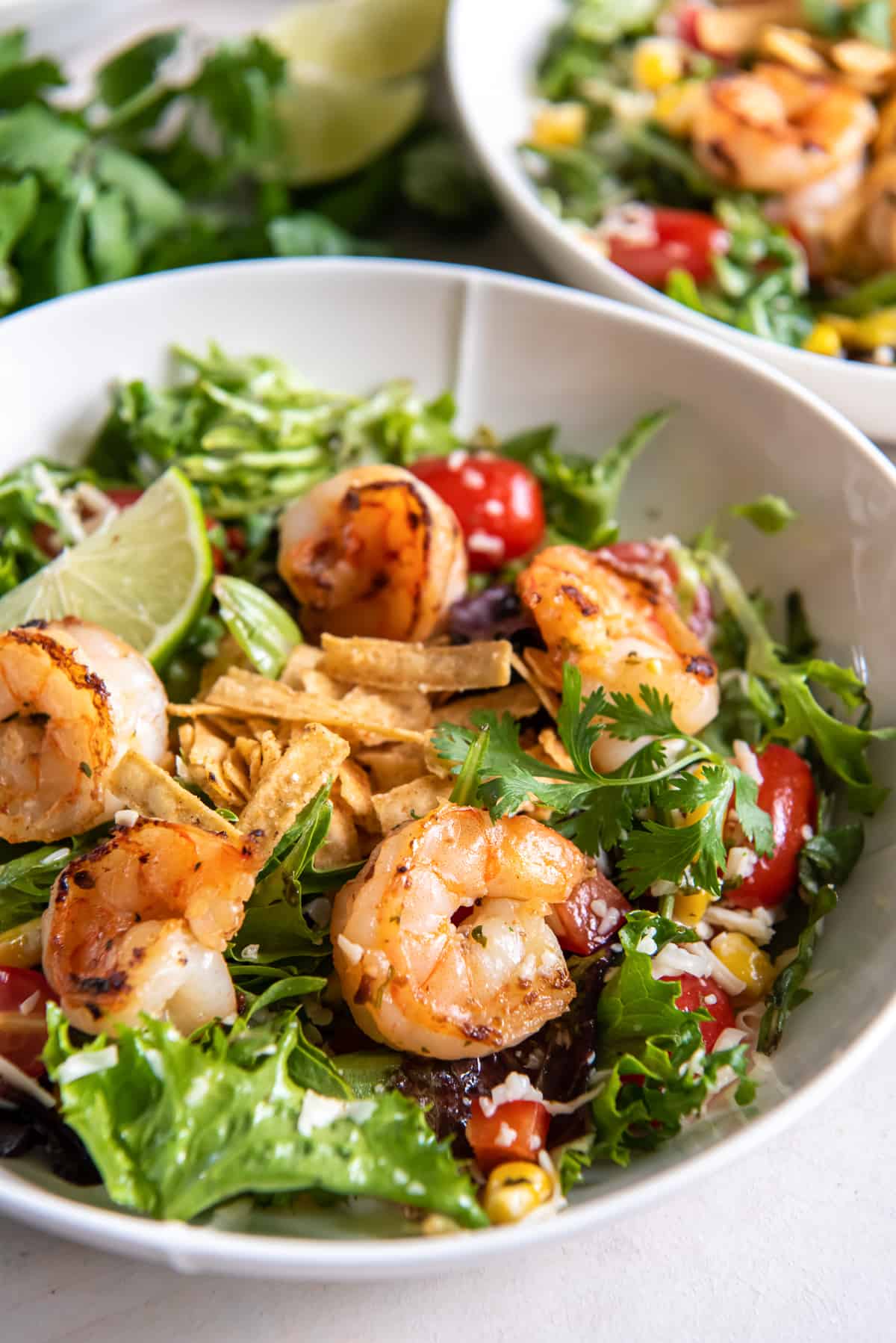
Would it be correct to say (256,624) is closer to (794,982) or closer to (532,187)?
(794,982)

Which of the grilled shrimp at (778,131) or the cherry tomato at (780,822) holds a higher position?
the grilled shrimp at (778,131)

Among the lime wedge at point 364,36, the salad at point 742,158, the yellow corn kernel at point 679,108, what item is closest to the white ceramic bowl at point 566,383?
the salad at point 742,158

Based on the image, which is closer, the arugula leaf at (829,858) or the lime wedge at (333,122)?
the arugula leaf at (829,858)

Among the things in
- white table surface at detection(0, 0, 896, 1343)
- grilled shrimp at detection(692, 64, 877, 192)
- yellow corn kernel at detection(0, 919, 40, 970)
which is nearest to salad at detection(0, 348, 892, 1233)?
yellow corn kernel at detection(0, 919, 40, 970)

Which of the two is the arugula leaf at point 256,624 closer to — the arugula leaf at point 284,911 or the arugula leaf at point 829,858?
the arugula leaf at point 284,911

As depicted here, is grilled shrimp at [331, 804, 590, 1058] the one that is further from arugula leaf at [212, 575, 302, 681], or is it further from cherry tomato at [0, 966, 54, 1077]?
arugula leaf at [212, 575, 302, 681]

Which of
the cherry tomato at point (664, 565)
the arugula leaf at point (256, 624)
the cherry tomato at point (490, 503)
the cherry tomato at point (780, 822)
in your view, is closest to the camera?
the cherry tomato at point (780, 822)

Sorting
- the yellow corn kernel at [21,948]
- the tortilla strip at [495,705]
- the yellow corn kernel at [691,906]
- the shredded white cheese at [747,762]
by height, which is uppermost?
the tortilla strip at [495,705]

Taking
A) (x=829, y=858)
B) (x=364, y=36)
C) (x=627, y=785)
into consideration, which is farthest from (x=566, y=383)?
(x=364, y=36)

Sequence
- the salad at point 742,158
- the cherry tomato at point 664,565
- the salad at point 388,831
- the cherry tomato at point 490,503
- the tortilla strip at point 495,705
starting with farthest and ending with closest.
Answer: the salad at point 742,158
the cherry tomato at point 490,503
the cherry tomato at point 664,565
the tortilla strip at point 495,705
the salad at point 388,831
